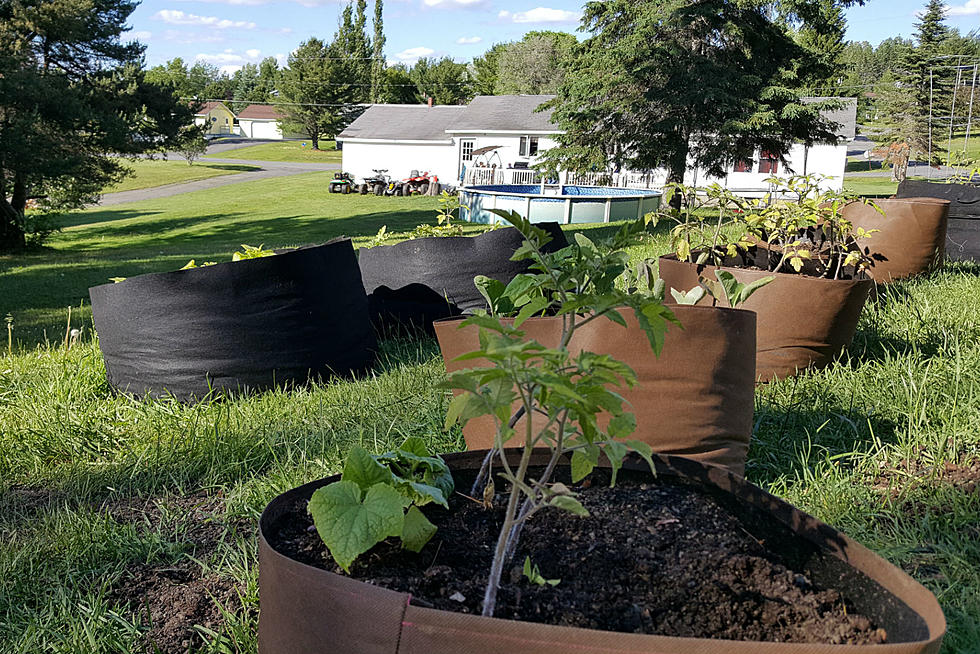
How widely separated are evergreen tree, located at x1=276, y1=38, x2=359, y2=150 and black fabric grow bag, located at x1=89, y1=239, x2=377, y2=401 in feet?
209

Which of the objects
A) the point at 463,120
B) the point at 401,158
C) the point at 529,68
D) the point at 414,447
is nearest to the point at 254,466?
the point at 414,447

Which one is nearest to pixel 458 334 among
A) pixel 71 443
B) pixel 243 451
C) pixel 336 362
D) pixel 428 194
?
pixel 243 451

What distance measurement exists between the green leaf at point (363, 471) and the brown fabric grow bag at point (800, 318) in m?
2.05

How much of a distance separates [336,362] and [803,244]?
230cm

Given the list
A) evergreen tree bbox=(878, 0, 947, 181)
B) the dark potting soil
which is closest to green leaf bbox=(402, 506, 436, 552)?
the dark potting soil

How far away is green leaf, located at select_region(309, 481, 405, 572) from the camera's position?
1.13 m

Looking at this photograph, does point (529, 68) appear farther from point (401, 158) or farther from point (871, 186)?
point (871, 186)

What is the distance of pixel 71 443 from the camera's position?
2947 mm

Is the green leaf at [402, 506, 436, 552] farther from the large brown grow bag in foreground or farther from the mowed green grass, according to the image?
the mowed green grass

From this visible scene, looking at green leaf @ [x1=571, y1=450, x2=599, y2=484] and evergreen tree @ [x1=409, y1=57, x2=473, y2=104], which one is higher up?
evergreen tree @ [x1=409, y1=57, x2=473, y2=104]

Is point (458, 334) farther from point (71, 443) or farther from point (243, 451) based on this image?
point (71, 443)

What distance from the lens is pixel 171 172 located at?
49.0 metres

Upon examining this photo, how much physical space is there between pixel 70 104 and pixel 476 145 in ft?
81.4

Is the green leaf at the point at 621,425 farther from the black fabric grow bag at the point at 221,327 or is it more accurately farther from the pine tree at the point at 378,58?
the pine tree at the point at 378,58
